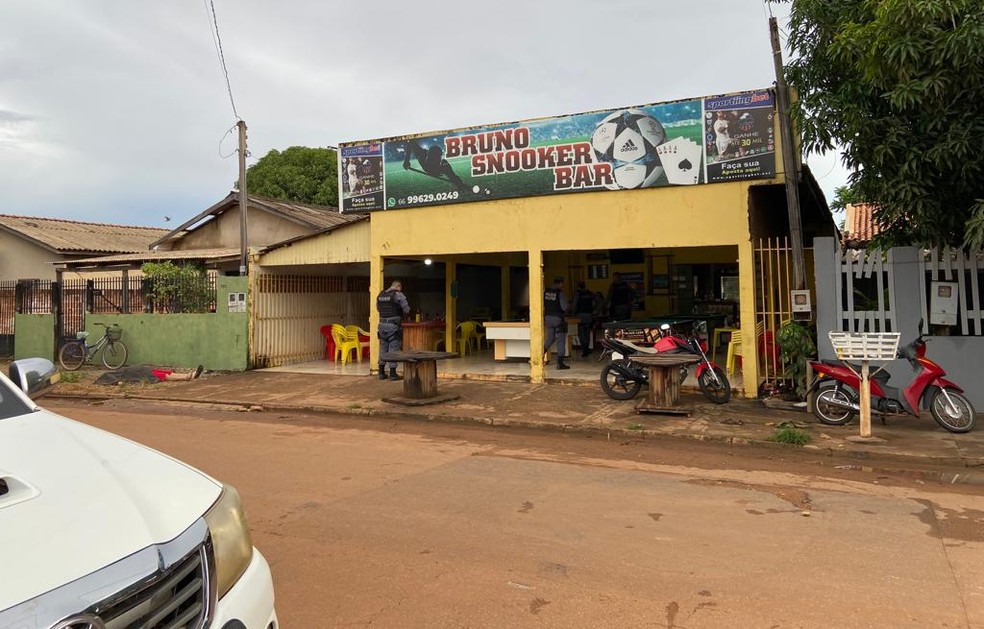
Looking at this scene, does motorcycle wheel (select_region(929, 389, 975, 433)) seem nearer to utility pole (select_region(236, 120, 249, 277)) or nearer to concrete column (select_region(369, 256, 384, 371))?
concrete column (select_region(369, 256, 384, 371))

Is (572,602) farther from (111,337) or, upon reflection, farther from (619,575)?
(111,337)

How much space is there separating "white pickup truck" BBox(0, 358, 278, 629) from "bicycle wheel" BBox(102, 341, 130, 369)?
1484 centimetres

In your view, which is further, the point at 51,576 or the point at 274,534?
the point at 274,534

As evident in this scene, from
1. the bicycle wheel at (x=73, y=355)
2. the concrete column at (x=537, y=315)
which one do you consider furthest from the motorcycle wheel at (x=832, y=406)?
the bicycle wheel at (x=73, y=355)

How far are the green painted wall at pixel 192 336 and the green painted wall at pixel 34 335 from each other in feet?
6.87

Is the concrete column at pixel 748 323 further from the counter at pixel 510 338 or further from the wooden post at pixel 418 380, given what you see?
the wooden post at pixel 418 380

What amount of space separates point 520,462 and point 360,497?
78.4 inches

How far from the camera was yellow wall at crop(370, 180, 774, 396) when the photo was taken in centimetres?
1070

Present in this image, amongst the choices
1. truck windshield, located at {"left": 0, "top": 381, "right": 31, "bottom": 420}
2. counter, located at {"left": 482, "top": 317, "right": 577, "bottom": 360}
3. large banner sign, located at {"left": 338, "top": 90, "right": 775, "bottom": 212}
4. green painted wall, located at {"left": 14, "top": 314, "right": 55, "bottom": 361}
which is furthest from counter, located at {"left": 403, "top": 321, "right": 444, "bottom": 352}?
truck windshield, located at {"left": 0, "top": 381, "right": 31, "bottom": 420}

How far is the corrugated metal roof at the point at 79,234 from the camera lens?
73.3 ft

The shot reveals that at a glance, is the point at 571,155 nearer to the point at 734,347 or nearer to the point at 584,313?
the point at 734,347

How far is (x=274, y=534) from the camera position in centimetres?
484

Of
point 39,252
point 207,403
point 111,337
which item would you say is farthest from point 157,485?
point 39,252

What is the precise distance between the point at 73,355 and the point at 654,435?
564 inches
